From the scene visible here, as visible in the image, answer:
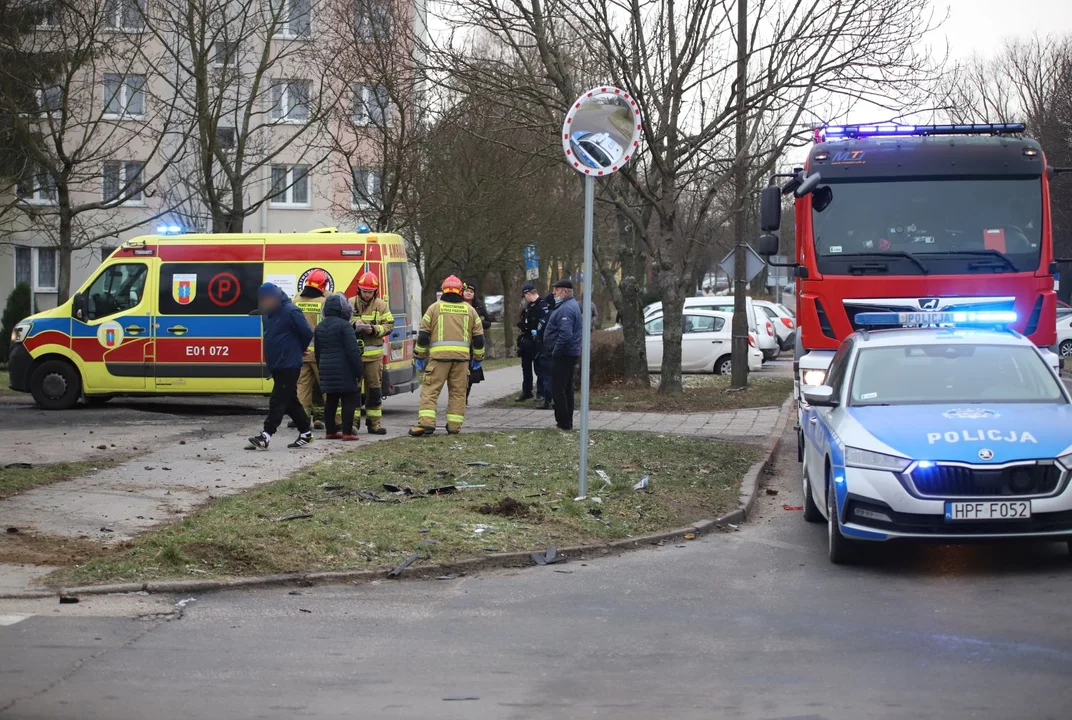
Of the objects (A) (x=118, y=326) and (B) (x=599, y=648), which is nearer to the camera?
(B) (x=599, y=648)

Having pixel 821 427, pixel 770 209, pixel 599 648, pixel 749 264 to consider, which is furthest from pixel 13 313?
pixel 599 648

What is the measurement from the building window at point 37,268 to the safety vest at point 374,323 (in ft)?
109

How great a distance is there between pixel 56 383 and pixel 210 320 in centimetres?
248

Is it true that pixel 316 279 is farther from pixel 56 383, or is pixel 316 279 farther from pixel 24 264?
pixel 24 264

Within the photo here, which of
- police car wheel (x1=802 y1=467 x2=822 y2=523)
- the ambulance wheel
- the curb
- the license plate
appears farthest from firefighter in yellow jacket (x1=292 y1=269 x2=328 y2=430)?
the license plate

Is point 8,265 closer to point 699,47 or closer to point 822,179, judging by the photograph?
point 699,47

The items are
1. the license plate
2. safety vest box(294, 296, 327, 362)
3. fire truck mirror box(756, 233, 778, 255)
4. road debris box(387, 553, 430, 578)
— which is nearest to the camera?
the license plate

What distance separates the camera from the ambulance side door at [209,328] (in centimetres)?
1833

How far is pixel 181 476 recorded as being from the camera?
11453 mm

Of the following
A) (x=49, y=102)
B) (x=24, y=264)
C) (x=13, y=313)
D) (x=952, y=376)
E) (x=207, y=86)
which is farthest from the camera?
(x=24, y=264)

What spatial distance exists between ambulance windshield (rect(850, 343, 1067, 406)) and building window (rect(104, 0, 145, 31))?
17.8 metres

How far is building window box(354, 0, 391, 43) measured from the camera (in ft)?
84.4

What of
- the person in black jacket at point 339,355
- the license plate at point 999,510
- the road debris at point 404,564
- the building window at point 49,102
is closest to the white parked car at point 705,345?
the building window at point 49,102

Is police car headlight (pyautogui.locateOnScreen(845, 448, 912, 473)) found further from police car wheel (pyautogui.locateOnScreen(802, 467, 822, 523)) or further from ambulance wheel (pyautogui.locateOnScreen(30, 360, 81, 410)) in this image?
ambulance wheel (pyautogui.locateOnScreen(30, 360, 81, 410))
